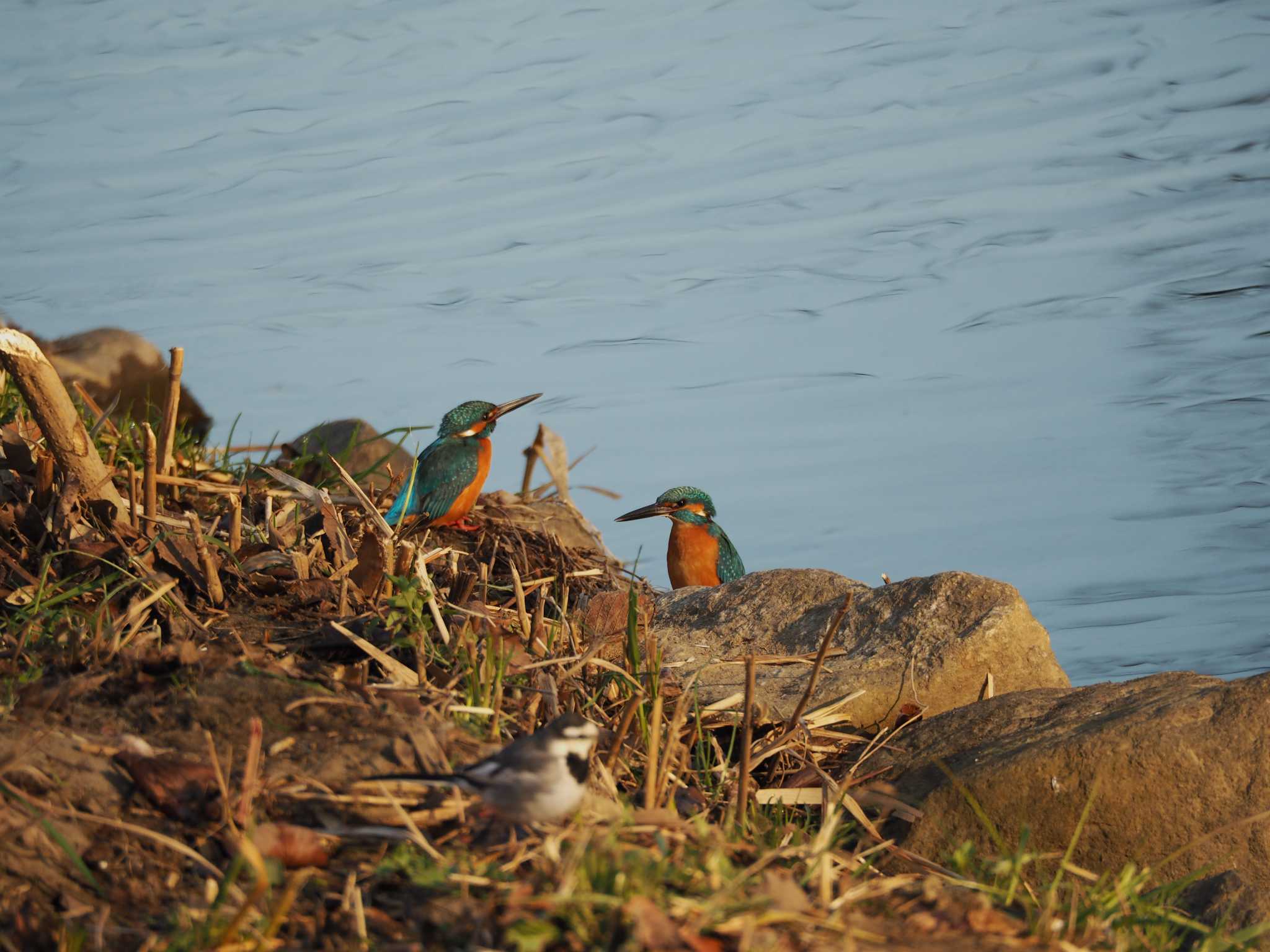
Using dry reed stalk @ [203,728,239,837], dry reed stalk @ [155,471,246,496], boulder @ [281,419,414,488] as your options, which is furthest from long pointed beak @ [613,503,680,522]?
dry reed stalk @ [203,728,239,837]

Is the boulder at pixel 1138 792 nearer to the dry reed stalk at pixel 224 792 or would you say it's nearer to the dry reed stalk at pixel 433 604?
the dry reed stalk at pixel 433 604

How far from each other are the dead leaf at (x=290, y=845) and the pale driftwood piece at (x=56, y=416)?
7.00 feet

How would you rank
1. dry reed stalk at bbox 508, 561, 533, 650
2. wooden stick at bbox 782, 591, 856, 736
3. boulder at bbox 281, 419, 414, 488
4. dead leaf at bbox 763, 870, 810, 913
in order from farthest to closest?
boulder at bbox 281, 419, 414, 488 → dry reed stalk at bbox 508, 561, 533, 650 → wooden stick at bbox 782, 591, 856, 736 → dead leaf at bbox 763, 870, 810, 913

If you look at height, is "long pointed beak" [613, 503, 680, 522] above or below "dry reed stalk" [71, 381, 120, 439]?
below

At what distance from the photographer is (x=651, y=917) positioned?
5.93ft

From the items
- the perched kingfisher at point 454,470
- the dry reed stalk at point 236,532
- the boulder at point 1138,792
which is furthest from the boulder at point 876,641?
the perched kingfisher at point 454,470

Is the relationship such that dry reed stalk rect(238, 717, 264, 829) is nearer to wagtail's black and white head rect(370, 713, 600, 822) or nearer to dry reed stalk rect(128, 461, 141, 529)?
wagtail's black and white head rect(370, 713, 600, 822)

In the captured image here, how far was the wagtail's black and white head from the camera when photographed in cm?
216

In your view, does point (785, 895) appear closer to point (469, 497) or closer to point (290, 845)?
point (290, 845)

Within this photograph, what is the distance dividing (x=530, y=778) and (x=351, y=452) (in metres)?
4.85

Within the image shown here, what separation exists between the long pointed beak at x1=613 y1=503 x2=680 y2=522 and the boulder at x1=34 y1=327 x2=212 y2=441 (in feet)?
13.2

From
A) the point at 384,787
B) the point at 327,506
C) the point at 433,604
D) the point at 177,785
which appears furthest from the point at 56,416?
the point at 384,787

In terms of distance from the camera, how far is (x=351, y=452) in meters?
6.75

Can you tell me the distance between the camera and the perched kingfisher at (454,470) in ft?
19.9
